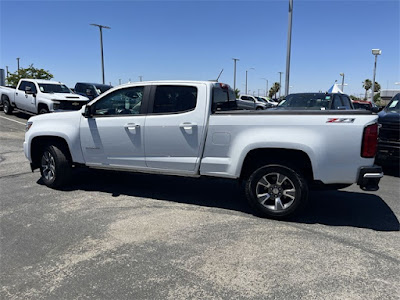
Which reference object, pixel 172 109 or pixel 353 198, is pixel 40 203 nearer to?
pixel 172 109

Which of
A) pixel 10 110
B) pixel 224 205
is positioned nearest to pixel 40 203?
pixel 224 205

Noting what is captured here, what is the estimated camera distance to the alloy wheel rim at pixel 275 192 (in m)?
4.41

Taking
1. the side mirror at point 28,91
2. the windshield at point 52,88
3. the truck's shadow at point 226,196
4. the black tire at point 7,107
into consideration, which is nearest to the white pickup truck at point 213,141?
the truck's shadow at point 226,196

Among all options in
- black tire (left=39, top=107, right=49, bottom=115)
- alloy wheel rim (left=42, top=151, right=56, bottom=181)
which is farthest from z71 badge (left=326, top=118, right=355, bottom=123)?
black tire (left=39, top=107, right=49, bottom=115)

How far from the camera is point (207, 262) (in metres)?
3.39

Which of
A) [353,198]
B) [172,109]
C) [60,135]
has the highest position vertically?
[172,109]

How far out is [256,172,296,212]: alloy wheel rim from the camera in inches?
173

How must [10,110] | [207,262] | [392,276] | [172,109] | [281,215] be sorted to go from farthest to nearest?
[10,110], [172,109], [281,215], [207,262], [392,276]

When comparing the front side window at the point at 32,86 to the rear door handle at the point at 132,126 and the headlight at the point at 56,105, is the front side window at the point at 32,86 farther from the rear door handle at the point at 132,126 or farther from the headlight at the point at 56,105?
the rear door handle at the point at 132,126

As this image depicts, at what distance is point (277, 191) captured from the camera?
446 centimetres

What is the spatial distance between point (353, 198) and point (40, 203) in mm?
4994

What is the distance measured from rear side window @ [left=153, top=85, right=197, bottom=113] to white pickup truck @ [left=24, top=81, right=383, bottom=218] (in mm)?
15

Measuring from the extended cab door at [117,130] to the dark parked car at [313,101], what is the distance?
6148 millimetres

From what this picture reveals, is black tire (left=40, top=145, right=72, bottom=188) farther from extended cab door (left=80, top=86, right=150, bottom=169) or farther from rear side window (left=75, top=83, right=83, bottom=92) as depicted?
rear side window (left=75, top=83, right=83, bottom=92)
